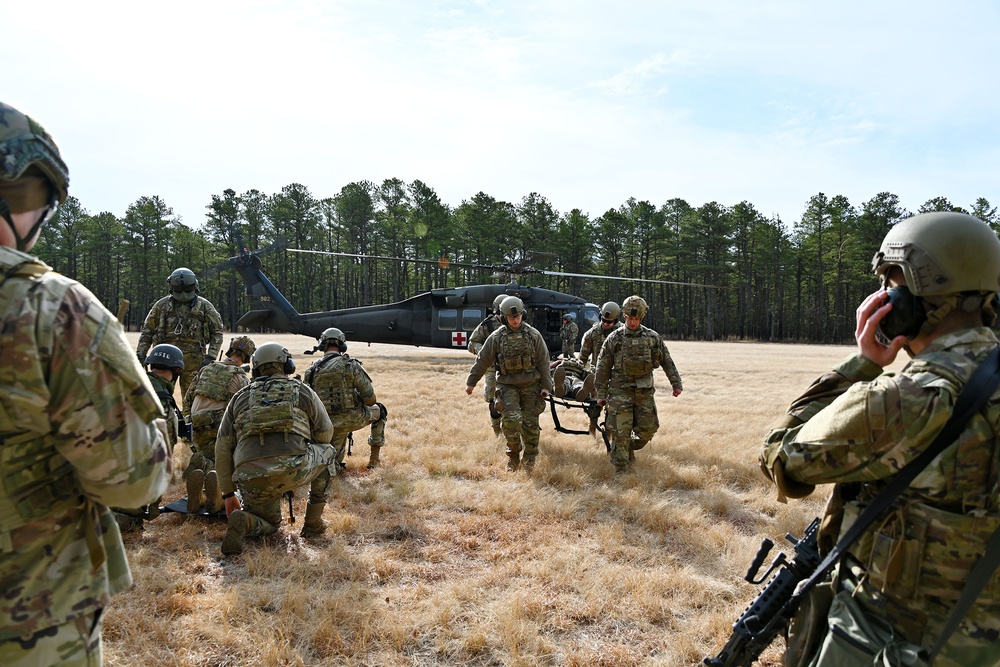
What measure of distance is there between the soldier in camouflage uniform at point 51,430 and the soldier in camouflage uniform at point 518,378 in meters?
5.44

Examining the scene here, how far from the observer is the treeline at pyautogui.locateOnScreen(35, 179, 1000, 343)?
159 feet

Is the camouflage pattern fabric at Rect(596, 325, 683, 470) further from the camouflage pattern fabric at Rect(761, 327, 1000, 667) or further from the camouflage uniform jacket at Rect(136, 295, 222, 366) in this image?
the camouflage pattern fabric at Rect(761, 327, 1000, 667)

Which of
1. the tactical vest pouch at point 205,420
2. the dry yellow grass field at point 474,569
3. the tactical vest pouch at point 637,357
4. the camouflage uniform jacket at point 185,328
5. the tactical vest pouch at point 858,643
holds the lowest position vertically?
the dry yellow grass field at point 474,569

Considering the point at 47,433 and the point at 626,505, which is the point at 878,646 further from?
the point at 626,505

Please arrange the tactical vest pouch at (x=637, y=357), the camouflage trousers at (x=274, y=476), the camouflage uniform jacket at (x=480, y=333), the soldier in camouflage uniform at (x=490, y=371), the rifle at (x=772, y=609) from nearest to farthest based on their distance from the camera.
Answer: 1. the rifle at (x=772, y=609)
2. the camouflage trousers at (x=274, y=476)
3. the tactical vest pouch at (x=637, y=357)
4. the soldier in camouflage uniform at (x=490, y=371)
5. the camouflage uniform jacket at (x=480, y=333)

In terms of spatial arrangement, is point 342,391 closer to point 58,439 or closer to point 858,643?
point 58,439

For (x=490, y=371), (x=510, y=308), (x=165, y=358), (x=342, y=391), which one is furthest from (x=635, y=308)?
(x=165, y=358)

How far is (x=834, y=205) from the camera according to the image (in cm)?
4722

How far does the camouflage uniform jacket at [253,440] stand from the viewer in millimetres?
4340

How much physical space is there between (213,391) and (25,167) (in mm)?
4526

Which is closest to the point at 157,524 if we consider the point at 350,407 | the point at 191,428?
the point at 191,428

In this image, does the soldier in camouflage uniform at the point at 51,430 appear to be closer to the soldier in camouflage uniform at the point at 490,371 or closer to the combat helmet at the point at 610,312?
the soldier in camouflage uniform at the point at 490,371

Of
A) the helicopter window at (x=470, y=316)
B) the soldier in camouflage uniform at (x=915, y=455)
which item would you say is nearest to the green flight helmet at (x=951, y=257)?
the soldier in camouflage uniform at (x=915, y=455)

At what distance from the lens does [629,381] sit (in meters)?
6.88
